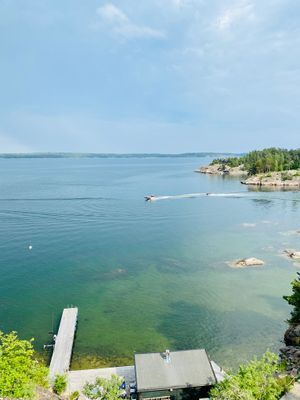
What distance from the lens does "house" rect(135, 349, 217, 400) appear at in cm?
3048

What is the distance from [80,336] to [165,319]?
12734mm

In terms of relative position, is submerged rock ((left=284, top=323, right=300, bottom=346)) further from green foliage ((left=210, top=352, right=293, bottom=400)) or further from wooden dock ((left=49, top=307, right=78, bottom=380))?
wooden dock ((left=49, top=307, right=78, bottom=380))

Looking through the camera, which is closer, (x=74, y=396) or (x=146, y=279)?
(x=74, y=396)

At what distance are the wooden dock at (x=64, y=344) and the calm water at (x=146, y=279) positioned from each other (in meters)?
1.43

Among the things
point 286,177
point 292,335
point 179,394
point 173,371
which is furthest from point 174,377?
point 286,177

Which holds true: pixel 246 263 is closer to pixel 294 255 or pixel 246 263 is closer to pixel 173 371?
pixel 294 255

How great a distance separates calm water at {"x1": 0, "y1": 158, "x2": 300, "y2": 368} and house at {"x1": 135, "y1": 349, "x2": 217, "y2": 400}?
849 cm

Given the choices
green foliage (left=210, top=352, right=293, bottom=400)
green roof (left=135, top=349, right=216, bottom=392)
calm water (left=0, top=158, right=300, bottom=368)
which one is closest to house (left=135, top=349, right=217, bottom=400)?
green roof (left=135, top=349, right=216, bottom=392)

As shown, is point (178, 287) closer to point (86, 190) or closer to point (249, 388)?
point (249, 388)

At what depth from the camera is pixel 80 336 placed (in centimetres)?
4462

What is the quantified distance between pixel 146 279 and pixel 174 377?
31.2m

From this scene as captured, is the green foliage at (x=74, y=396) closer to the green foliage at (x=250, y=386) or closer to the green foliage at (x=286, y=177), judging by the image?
the green foliage at (x=250, y=386)

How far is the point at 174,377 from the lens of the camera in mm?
31156

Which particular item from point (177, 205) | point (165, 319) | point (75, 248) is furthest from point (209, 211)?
point (165, 319)
